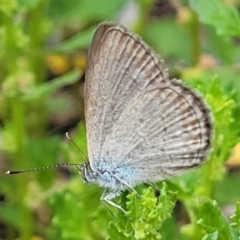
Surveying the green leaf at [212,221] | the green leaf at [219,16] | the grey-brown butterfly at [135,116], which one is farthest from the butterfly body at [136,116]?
the green leaf at [219,16]

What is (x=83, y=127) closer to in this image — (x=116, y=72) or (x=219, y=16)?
(x=116, y=72)

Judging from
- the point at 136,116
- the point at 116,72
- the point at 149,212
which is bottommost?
the point at 149,212

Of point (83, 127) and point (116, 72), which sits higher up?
point (116, 72)

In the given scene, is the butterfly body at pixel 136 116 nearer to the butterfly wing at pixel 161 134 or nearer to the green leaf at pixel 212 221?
the butterfly wing at pixel 161 134

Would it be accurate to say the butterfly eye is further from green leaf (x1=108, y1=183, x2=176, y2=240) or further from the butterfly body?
green leaf (x1=108, y1=183, x2=176, y2=240)

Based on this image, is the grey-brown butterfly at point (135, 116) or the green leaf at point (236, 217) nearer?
the green leaf at point (236, 217)

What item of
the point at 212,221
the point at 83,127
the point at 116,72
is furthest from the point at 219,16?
the point at 212,221

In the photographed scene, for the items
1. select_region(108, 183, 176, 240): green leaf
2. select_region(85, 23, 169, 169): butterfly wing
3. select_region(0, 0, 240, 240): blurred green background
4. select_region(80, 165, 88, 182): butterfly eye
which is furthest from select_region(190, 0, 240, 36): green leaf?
select_region(108, 183, 176, 240): green leaf
